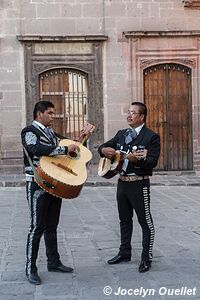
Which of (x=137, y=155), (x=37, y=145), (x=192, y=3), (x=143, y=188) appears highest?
(x=192, y=3)

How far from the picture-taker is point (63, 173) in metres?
5.84

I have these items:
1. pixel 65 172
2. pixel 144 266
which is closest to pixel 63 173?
pixel 65 172

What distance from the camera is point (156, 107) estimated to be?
1638cm

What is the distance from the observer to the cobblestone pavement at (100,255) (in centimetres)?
554

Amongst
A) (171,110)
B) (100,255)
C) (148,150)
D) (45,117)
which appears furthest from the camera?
(171,110)

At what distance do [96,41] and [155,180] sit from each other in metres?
4.18

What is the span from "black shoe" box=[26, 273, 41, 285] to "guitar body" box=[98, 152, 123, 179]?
135 cm

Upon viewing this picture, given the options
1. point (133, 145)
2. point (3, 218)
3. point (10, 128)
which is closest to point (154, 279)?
point (133, 145)

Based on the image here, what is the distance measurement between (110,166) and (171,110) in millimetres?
10346

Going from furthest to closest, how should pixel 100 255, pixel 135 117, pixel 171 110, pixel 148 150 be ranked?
pixel 171 110
pixel 100 255
pixel 135 117
pixel 148 150

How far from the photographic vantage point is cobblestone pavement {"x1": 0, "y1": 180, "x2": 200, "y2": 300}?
18.2 ft

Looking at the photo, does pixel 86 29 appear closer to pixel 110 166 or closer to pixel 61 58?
pixel 61 58

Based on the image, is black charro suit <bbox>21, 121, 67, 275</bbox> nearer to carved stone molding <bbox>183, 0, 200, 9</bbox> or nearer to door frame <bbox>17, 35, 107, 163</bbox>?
door frame <bbox>17, 35, 107, 163</bbox>

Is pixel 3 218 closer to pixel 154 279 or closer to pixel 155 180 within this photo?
pixel 154 279
